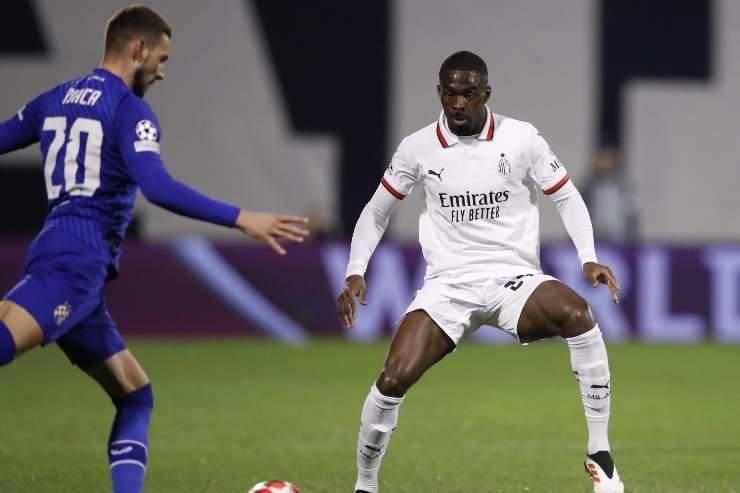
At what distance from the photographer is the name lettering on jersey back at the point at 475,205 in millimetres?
6625

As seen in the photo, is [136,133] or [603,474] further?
[603,474]

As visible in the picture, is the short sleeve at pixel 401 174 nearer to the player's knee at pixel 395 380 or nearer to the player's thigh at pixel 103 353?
the player's knee at pixel 395 380

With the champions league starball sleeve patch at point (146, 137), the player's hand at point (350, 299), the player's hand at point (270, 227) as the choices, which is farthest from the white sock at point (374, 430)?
the champions league starball sleeve patch at point (146, 137)

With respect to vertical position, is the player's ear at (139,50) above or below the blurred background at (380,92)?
above

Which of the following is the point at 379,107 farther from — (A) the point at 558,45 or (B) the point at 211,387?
(B) the point at 211,387

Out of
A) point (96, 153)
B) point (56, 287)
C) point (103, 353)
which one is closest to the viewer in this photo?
point (56, 287)

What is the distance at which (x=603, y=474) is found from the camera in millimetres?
6340

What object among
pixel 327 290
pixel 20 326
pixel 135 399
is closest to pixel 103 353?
pixel 135 399

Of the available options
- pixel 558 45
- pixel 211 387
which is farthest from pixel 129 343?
pixel 558 45

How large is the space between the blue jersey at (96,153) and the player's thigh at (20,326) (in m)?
0.40

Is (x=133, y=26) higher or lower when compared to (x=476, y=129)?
higher

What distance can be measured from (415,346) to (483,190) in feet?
2.85

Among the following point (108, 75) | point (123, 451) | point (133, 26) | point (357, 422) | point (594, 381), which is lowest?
point (357, 422)

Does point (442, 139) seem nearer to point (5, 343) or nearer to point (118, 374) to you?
point (118, 374)
